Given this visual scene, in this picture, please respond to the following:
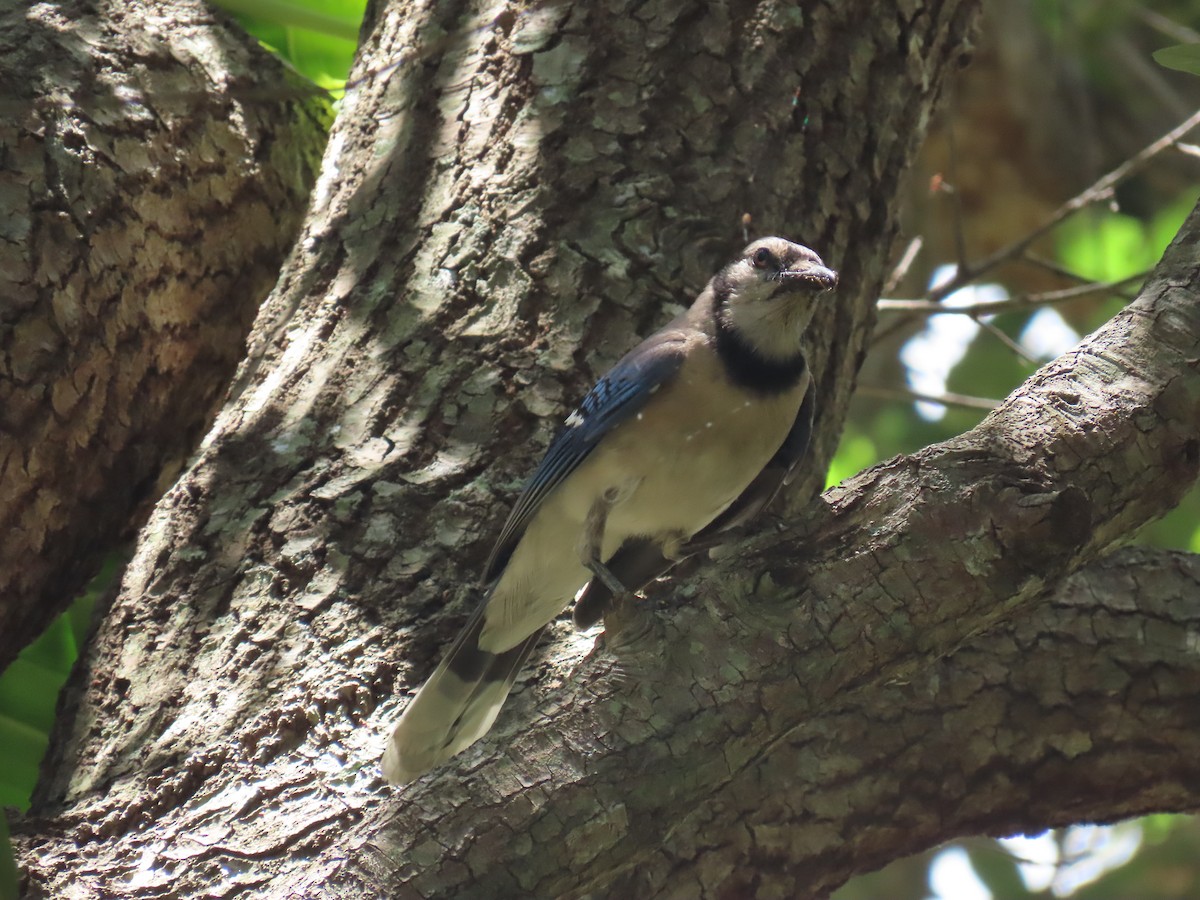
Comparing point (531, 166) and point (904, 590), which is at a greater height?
point (531, 166)

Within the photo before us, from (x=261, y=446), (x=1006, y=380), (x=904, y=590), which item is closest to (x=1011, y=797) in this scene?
(x=904, y=590)

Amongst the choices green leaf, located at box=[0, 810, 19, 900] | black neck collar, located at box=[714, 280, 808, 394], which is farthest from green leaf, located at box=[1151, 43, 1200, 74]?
green leaf, located at box=[0, 810, 19, 900]

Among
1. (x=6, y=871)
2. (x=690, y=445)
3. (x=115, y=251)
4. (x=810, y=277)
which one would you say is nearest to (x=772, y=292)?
(x=810, y=277)

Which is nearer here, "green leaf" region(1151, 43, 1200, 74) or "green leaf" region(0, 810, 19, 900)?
"green leaf" region(0, 810, 19, 900)

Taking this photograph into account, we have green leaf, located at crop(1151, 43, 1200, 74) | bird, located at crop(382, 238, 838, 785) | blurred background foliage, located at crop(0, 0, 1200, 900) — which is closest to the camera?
green leaf, located at crop(1151, 43, 1200, 74)

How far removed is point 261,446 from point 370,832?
1313 millimetres

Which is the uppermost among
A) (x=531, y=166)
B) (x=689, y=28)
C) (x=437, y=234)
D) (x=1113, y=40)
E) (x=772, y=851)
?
(x=1113, y=40)

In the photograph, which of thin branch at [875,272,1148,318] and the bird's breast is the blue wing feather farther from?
thin branch at [875,272,1148,318]

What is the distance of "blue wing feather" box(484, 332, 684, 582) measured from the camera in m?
3.06

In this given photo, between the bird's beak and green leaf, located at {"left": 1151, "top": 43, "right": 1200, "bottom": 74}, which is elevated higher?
green leaf, located at {"left": 1151, "top": 43, "right": 1200, "bottom": 74}

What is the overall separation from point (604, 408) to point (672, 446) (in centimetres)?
26

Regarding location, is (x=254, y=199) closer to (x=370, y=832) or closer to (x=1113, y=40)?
(x=370, y=832)

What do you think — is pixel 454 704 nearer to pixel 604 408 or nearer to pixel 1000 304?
pixel 604 408

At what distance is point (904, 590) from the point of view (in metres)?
2.13
